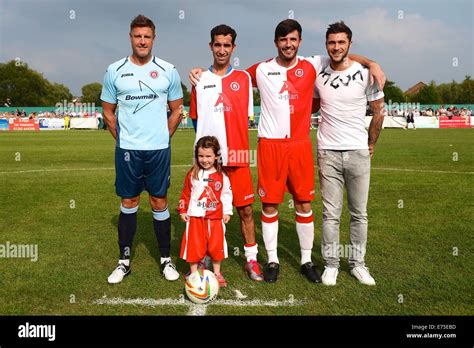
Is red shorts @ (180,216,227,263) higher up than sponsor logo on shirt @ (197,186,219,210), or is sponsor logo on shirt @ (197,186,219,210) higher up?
sponsor logo on shirt @ (197,186,219,210)

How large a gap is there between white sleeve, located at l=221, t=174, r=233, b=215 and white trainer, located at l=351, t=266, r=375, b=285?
152 cm

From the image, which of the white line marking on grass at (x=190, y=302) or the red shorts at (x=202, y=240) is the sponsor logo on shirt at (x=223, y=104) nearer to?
the red shorts at (x=202, y=240)

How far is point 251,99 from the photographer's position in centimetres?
471

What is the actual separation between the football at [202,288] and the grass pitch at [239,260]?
0.33ft

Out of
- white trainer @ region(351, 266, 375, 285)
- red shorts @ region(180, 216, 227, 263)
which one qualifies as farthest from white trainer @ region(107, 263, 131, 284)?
white trainer @ region(351, 266, 375, 285)

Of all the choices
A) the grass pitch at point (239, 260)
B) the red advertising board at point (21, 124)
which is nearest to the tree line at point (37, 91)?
the red advertising board at point (21, 124)

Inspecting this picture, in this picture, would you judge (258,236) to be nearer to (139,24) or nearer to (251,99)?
(251,99)

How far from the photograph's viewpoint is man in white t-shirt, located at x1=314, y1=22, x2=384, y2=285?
444cm

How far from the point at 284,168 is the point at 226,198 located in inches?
27.5

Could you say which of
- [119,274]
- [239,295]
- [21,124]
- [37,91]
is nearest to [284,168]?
[239,295]

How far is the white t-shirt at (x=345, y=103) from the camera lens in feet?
14.6

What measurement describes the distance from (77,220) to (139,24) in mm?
4011

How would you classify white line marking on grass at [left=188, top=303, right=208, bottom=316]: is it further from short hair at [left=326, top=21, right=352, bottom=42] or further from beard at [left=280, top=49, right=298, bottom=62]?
short hair at [left=326, top=21, right=352, bottom=42]
